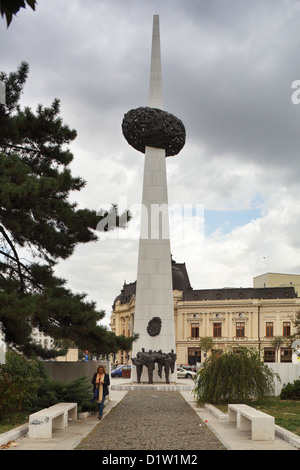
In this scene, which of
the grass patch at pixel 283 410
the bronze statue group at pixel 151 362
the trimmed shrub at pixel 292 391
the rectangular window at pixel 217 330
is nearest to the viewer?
the grass patch at pixel 283 410

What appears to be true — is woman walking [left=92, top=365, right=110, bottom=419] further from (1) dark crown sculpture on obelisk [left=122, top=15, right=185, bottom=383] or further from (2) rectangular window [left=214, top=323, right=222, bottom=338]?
(2) rectangular window [left=214, top=323, right=222, bottom=338]

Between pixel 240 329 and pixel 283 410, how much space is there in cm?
6139

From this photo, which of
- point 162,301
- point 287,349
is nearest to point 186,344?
point 287,349

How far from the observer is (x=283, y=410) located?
635 inches

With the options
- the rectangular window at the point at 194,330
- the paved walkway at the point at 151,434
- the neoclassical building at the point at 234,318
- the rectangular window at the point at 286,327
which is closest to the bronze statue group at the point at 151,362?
the paved walkway at the point at 151,434

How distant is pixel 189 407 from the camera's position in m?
18.5

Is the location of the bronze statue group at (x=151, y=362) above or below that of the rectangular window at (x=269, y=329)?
below

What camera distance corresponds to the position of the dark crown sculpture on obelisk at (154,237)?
30.9 metres

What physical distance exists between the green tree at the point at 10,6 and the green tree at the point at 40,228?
905cm

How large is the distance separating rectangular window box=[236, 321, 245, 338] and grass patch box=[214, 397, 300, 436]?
5685 cm

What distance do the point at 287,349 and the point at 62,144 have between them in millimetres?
61195

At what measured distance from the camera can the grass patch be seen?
1268 cm

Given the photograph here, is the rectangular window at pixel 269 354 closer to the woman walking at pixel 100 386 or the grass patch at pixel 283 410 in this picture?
the grass patch at pixel 283 410
